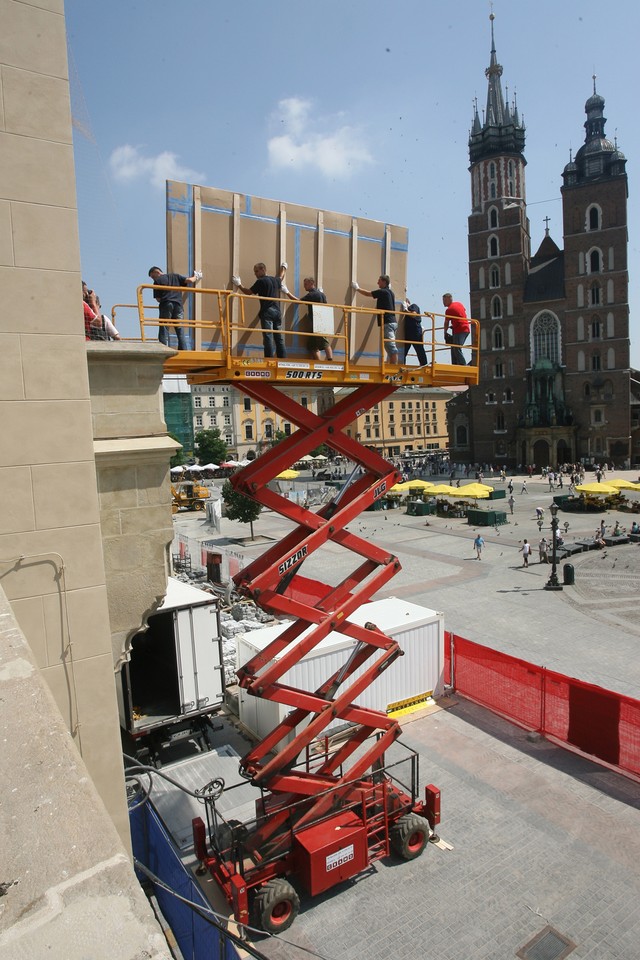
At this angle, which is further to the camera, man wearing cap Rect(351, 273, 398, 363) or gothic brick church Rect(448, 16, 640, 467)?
gothic brick church Rect(448, 16, 640, 467)

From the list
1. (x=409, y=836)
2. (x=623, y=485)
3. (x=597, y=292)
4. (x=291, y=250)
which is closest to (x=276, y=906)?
(x=409, y=836)

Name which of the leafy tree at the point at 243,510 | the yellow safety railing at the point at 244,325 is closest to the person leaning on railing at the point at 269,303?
the yellow safety railing at the point at 244,325

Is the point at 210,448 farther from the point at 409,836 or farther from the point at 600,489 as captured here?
the point at 409,836

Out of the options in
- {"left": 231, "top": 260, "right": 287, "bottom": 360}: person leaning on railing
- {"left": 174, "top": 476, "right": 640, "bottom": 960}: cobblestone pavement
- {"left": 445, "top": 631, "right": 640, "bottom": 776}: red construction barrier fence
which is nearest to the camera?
{"left": 231, "top": 260, "right": 287, "bottom": 360}: person leaning on railing

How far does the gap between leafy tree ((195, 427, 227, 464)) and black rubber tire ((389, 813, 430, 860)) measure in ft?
226

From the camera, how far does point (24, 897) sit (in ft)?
5.79

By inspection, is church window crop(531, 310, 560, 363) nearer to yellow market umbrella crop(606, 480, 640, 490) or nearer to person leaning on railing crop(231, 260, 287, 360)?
yellow market umbrella crop(606, 480, 640, 490)

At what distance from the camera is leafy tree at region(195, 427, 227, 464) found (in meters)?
75.9

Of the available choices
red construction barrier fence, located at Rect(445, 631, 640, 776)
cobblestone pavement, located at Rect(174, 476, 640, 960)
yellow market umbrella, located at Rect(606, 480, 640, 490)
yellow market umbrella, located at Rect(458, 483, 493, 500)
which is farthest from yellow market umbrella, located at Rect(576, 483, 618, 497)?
red construction barrier fence, located at Rect(445, 631, 640, 776)

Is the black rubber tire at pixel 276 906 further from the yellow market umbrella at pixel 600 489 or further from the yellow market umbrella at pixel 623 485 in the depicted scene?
the yellow market umbrella at pixel 623 485

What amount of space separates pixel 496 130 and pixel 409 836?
78.3m

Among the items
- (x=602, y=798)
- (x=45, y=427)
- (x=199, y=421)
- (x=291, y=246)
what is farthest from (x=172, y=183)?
(x=199, y=421)

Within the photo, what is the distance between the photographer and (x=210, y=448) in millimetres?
75812

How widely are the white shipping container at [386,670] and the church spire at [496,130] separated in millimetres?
71312
